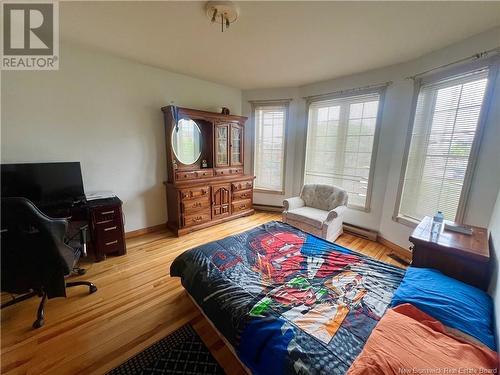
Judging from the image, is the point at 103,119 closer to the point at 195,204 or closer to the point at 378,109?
the point at 195,204

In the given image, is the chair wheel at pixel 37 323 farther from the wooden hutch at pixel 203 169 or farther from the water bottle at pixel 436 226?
the water bottle at pixel 436 226

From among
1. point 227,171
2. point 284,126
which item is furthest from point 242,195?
point 284,126

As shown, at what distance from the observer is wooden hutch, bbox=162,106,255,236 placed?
124 inches

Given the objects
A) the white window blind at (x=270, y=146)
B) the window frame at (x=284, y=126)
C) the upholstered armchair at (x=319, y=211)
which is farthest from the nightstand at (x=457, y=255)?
the white window blind at (x=270, y=146)

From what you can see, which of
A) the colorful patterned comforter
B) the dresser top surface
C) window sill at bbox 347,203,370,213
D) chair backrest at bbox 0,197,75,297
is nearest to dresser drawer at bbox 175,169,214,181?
the colorful patterned comforter

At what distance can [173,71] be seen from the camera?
3.13 metres

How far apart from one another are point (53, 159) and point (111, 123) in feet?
2.51

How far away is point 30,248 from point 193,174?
2101 millimetres

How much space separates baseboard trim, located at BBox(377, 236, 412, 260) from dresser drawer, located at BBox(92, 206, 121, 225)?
3641 millimetres

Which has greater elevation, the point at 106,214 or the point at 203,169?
the point at 203,169

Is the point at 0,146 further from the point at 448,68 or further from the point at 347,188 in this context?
the point at 448,68

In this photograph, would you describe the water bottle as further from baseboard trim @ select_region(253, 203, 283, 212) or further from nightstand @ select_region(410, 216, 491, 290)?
baseboard trim @ select_region(253, 203, 283, 212)

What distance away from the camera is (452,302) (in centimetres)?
110

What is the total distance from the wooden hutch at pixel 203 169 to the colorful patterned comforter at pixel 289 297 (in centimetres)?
141
